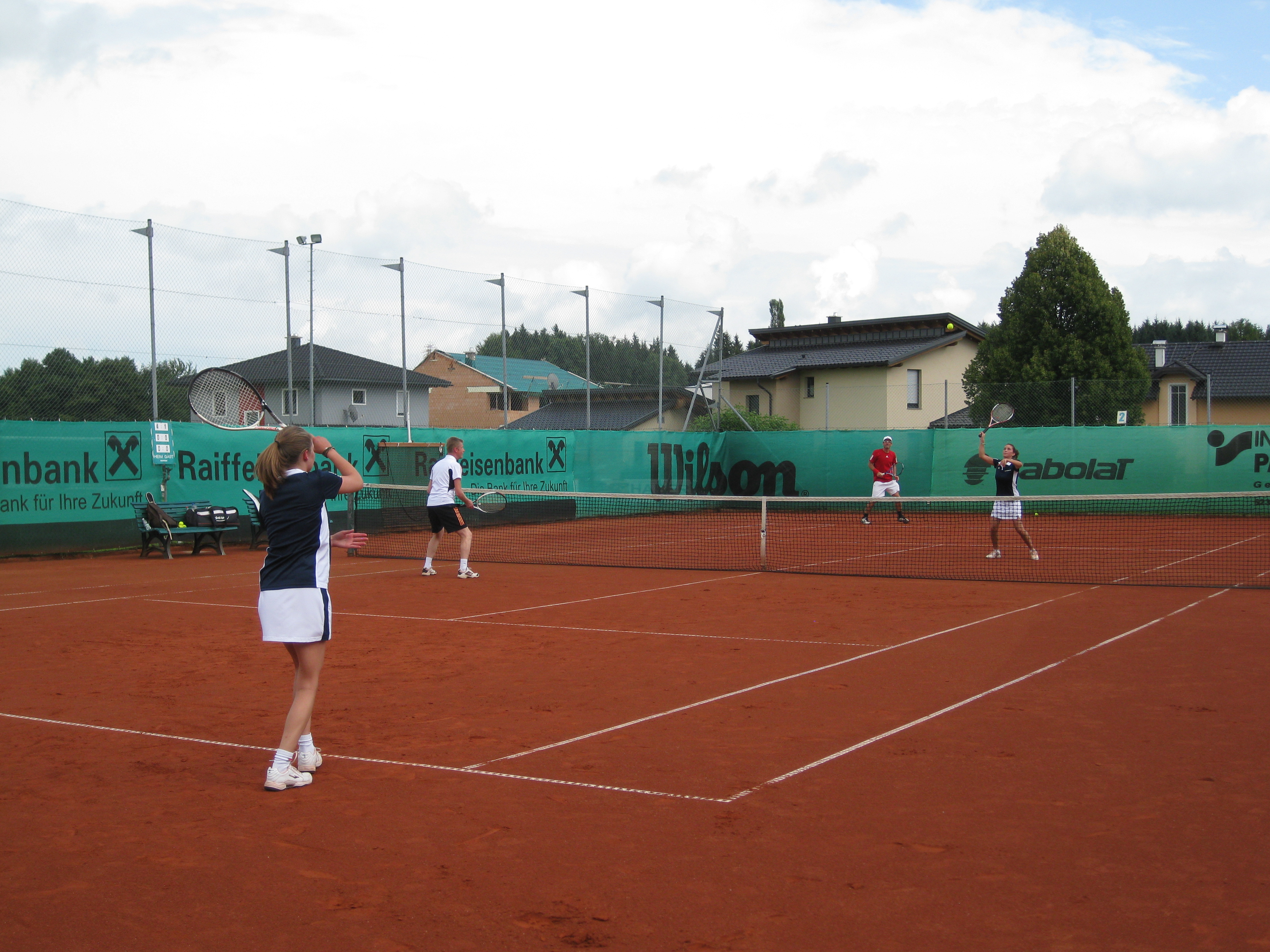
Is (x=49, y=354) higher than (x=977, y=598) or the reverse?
higher

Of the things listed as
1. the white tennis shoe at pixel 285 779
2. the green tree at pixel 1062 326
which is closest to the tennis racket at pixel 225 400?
the white tennis shoe at pixel 285 779

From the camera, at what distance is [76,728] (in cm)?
586

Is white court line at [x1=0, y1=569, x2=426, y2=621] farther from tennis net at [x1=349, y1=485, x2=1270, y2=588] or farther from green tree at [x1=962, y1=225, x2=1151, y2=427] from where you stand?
green tree at [x1=962, y1=225, x2=1151, y2=427]

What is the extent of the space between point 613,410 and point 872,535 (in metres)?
14.1

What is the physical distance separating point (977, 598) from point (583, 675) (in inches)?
199

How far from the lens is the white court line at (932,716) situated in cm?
485

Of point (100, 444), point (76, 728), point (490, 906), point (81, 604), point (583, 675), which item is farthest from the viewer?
point (100, 444)

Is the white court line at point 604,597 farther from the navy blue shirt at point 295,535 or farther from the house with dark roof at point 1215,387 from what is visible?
the house with dark roof at point 1215,387

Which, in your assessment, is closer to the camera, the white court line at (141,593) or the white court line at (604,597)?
the white court line at (604,597)

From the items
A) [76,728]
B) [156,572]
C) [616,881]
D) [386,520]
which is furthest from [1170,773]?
[386,520]

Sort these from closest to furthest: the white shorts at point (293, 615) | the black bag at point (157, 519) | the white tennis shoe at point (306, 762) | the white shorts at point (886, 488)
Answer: the white shorts at point (293, 615)
the white tennis shoe at point (306, 762)
the black bag at point (157, 519)
the white shorts at point (886, 488)

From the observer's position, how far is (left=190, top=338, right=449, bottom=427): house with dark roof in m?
18.1

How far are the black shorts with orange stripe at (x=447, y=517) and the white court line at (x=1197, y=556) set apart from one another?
7.32 meters

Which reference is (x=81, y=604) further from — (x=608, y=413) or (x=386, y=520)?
(x=608, y=413)
